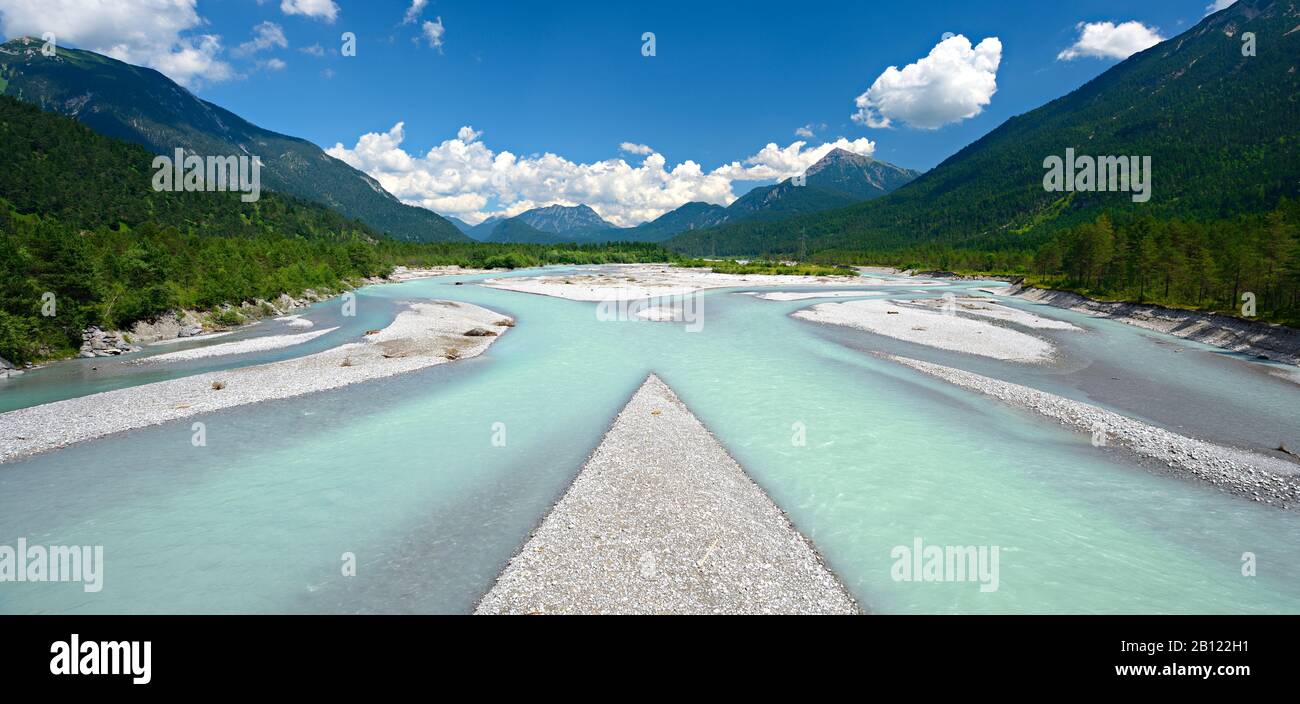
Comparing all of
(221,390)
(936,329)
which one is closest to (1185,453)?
(936,329)

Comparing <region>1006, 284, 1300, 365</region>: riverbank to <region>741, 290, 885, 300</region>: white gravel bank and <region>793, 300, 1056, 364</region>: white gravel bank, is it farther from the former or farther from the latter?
<region>741, 290, 885, 300</region>: white gravel bank

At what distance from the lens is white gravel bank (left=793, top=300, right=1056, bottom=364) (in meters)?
36.0

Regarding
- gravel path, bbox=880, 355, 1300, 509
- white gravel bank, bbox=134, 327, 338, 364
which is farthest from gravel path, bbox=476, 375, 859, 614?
white gravel bank, bbox=134, 327, 338, 364

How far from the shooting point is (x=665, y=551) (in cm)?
1180

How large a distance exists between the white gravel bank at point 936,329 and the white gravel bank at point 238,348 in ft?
158

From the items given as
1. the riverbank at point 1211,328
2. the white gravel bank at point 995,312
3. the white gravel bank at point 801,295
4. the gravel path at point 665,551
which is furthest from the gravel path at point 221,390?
the riverbank at point 1211,328

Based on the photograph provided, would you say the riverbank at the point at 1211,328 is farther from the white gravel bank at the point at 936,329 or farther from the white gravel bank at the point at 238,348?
the white gravel bank at the point at 238,348

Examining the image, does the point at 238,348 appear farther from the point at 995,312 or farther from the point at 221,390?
the point at 995,312

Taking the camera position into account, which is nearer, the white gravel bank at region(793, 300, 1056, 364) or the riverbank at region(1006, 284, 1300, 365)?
the riverbank at region(1006, 284, 1300, 365)

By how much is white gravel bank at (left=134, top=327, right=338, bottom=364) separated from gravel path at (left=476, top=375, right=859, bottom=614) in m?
32.3

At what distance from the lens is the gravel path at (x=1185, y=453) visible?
50.6 ft

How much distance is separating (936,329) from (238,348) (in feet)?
187
